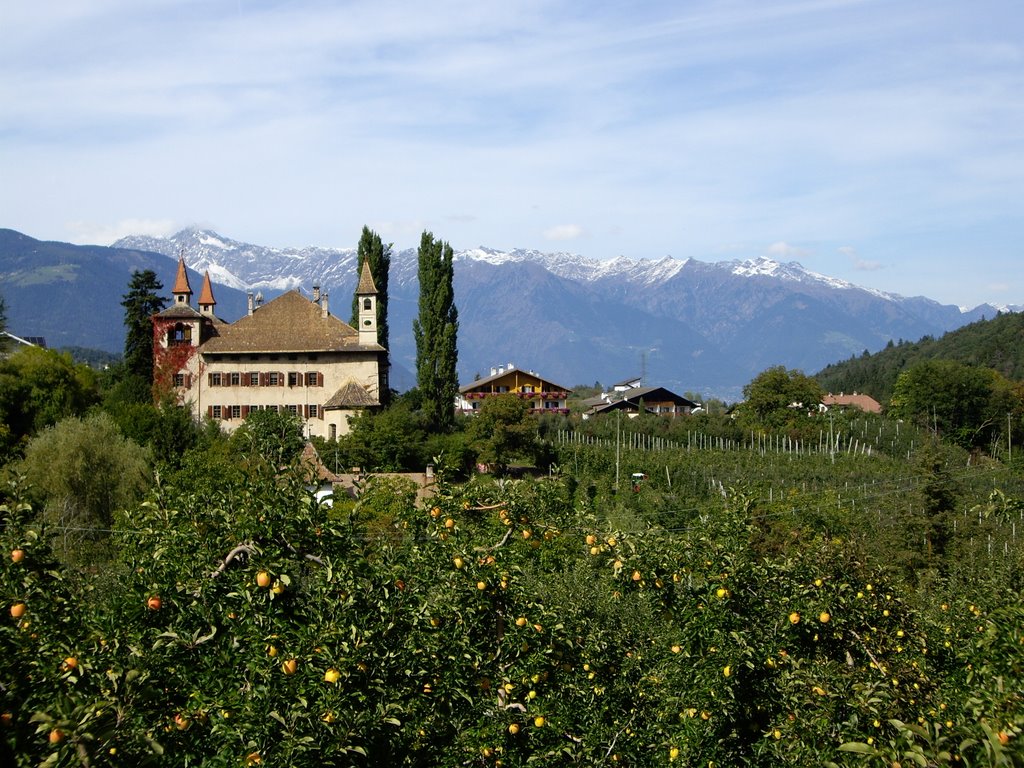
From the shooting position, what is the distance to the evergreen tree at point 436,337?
60281mm

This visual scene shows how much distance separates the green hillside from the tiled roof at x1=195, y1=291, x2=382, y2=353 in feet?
289

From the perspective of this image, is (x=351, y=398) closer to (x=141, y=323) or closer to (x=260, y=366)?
(x=260, y=366)

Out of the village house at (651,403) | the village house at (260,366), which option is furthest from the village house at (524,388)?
the village house at (260,366)

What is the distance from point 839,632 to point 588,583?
12.0m

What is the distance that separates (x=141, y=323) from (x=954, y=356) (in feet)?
396

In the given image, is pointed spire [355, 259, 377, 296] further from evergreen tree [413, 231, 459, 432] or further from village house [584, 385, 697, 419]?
village house [584, 385, 697, 419]

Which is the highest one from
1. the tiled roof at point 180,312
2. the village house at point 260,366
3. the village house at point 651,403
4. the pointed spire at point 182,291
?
→ the pointed spire at point 182,291

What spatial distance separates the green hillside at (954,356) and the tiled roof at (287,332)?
289ft

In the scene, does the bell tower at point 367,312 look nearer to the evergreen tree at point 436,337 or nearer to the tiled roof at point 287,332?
the tiled roof at point 287,332

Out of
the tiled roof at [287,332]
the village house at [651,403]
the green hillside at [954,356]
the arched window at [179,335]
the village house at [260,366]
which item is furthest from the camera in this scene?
the green hillside at [954,356]

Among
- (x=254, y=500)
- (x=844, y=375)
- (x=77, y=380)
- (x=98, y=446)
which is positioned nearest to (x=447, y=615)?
(x=254, y=500)

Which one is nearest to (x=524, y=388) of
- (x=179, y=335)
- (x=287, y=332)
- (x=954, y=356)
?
(x=287, y=332)

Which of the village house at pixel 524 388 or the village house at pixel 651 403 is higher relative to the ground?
the village house at pixel 524 388

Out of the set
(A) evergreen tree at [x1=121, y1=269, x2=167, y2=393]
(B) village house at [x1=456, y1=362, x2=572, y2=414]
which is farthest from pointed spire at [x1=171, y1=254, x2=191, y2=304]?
(B) village house at [x1=456, y1=362, x2=572, y2=414]
